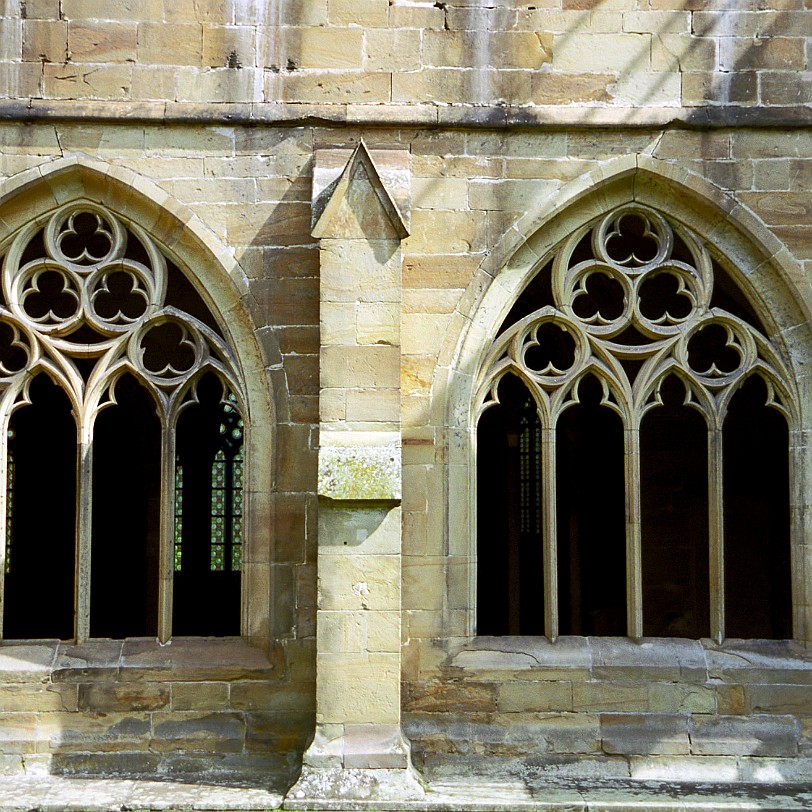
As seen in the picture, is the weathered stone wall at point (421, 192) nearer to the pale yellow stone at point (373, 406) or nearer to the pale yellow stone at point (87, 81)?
the pale yellow stone at point (87, 81)

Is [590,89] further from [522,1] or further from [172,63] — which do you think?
[172,63]

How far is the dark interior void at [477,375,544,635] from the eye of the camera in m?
11.3

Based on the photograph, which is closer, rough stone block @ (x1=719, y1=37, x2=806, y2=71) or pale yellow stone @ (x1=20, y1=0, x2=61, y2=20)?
pale yellow stone @ (x1=20, y1=0, x2=61, y2=20)

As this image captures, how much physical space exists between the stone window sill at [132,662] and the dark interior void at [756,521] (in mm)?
5184

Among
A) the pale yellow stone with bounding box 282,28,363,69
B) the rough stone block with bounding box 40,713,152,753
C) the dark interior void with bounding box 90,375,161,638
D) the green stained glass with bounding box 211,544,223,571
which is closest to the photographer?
the rough stone block with bounding box 40,713,152,753

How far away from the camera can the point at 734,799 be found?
6344mm

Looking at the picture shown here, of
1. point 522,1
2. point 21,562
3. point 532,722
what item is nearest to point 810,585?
point 532,722

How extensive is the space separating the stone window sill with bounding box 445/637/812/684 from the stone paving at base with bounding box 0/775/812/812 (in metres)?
0.64

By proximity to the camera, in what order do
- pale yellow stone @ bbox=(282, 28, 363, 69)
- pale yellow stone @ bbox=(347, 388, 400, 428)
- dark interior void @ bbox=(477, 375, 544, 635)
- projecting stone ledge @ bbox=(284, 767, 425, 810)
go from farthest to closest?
dark interior void @ bbox=(477, 375, 544, 635)
pale yellow stone @ bbox=(282, 28, 363, 69)
pale yellow stone @ bbox=(347, 388, 400, 428)
projecting stone ledge @ bbox=(284, 767, 425, 810)

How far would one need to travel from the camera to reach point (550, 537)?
6.98 metres

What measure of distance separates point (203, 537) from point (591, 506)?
423 cm

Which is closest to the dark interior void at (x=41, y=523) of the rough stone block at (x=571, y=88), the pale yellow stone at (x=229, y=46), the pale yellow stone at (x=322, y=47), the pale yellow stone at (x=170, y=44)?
the pale yellow stone at (x=170, y=44)

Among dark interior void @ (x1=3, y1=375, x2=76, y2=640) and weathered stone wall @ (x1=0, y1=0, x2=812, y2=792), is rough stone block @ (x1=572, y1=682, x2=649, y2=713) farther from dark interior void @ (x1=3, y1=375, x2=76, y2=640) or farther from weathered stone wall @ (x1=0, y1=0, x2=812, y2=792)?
dark interior void @ (x1=3, y1=375, x2=76, y2=640)

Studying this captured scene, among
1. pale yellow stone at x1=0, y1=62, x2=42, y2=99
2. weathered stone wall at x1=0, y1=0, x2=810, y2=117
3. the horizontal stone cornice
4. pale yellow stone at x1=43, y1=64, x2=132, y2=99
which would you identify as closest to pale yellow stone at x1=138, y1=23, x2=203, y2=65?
weathered stone wall at x1=0, y1=0, x2=810, y2=117
